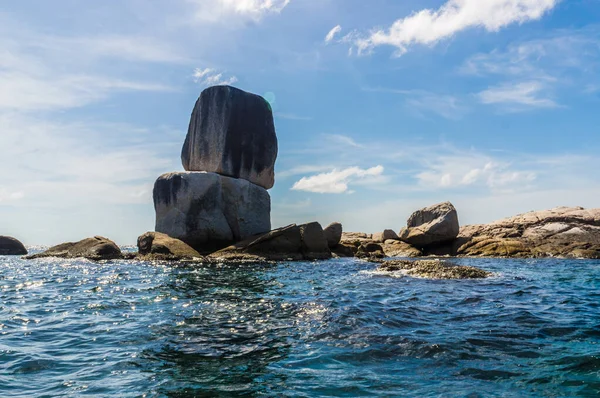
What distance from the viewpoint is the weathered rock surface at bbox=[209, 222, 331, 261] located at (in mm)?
29328

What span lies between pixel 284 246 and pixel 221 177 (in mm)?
7900

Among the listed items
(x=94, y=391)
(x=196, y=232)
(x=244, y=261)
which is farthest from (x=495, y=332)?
(x=196, y=232)

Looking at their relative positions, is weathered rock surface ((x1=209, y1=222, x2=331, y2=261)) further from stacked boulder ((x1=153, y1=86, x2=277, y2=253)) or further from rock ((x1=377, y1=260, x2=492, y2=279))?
rock ((x1=377, y1=260, x2=492, y2=279))

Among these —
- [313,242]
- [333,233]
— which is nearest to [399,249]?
[333,233]

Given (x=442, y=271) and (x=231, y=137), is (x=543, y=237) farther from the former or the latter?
(x=231, y=137)

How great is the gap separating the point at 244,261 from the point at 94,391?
22.3 metres

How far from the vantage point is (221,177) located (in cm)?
3381

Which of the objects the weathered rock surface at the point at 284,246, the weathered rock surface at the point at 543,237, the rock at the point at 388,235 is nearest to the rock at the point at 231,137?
the weathered rock surface at the point at 284,246

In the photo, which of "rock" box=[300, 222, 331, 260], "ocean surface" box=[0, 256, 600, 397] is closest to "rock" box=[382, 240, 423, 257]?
"rock" box=[300, 222, 331, 260]

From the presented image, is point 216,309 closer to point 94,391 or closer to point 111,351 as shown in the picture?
point 111,351

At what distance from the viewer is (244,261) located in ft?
90.4

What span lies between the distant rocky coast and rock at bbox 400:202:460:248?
0.09m

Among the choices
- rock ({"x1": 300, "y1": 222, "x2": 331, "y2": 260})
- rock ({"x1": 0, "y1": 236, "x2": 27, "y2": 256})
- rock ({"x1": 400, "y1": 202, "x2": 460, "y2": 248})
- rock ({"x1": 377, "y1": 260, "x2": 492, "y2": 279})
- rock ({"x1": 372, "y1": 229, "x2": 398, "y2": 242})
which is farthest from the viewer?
rock ({"x1": 0, "y1": 236, "x2": 27, "y2": 256})

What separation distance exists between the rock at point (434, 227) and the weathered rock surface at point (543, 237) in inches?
68.3
